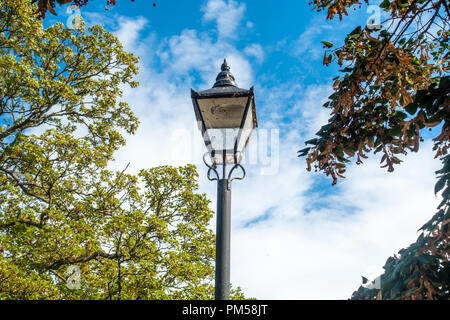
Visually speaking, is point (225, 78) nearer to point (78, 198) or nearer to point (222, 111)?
point (222, 111)

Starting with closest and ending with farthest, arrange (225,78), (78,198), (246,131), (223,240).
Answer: (223,240) → (246,131) → (225,78) → (78,198)

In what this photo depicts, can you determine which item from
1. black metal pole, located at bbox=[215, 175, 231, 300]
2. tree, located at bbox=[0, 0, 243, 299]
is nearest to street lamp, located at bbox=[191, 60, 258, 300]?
black metal pole, located at bbox=[215, 175, 231, 300]

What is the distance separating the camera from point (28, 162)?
9.69m

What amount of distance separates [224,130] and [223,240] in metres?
1.04

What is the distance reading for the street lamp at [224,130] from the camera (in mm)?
3168

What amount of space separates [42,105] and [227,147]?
9.02m

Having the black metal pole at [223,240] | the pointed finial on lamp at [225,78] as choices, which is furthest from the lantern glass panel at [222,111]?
the black metal pole at [223,240]

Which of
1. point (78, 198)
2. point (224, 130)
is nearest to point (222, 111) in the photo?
point (224, 130)

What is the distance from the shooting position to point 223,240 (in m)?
3.07

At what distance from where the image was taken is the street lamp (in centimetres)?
317

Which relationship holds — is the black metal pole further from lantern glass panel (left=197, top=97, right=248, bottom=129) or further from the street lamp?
lantern glass panel (left=197, top=97, right=248, bottom=129)
